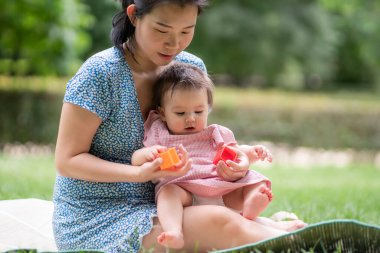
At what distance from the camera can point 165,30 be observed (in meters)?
3.26

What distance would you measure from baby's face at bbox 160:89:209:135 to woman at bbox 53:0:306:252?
0.56ft

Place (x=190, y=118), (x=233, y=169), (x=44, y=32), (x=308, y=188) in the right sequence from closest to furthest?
(x=233, y=169) → (x=190, y=118) → (x=308, y=188) → (x=44, y=32)

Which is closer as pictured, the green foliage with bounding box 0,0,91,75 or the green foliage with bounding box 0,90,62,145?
the green foliage with bounding box 0,0,91,75

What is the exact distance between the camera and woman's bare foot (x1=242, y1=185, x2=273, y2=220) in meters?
3.25

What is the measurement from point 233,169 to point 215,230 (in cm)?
29

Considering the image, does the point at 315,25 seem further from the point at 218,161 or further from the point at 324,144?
the point at 218,161

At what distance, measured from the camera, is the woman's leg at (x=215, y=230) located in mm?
3111

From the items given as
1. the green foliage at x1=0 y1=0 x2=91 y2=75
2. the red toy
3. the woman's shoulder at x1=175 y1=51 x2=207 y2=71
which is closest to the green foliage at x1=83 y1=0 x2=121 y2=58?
the green foliage at x1=0 y1=0 x2=91 y2=75

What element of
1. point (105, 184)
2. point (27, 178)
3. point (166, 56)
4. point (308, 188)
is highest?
point (166, 56)

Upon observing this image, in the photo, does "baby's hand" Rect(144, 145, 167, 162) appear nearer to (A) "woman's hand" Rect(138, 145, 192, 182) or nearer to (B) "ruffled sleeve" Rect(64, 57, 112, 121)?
(A) "woman's hand" Rect(138, 145, 192, 182)

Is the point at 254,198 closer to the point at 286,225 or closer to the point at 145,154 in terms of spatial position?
the point at 286,225

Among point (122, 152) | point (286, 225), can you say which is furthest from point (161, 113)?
point (286, 225)

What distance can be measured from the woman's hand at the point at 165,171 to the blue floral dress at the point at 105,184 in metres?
0.29

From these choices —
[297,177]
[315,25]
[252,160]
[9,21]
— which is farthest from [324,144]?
[315,25]
